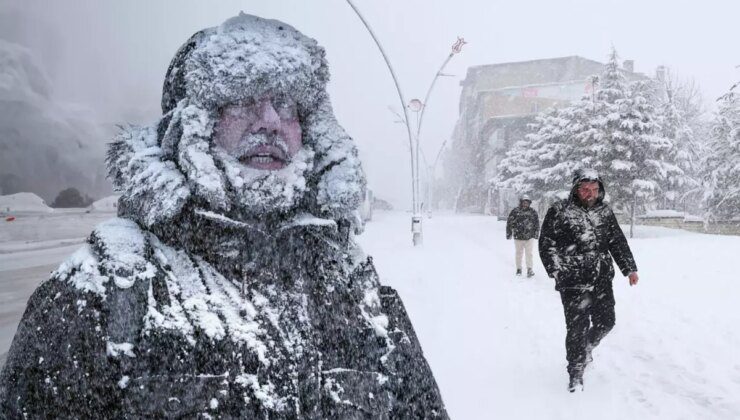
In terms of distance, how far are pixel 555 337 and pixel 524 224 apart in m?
4.13

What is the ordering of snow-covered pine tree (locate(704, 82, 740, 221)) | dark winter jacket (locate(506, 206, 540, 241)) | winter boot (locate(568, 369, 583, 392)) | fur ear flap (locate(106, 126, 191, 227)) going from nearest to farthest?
1. fur ear flap (locate(106, 126, 191, 227))
2. winter boot (locate(568, 369, 583, 392))
3. dark winter jacket (locate(506, 206, 540, 241))
4. snow-covered pine tree (locate(704, 82, 740, 221))

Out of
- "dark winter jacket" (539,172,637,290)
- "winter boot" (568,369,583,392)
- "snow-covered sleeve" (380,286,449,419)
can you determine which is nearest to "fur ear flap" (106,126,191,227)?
"snow-covered sleeve" (380,286,449,419)

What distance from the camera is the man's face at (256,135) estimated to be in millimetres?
1271

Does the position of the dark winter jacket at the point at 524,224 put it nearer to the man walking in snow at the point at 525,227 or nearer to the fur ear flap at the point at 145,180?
the man walking in snow at the point at 525,227

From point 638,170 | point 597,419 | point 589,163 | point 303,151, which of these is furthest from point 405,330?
point 638,170

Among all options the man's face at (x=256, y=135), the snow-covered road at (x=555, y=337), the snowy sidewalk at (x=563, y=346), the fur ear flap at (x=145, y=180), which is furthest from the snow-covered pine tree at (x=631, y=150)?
the fur ear flap at (x=145, y=180)

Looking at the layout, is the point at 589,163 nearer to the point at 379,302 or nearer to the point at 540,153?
the point at 540,153

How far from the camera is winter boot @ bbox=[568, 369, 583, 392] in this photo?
382 centimetres

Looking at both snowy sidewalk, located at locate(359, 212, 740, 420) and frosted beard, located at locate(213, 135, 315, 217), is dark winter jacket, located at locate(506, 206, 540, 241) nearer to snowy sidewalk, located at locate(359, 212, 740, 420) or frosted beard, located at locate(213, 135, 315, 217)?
snowy sidewalk, located at locate(359, 212, 740, 420)

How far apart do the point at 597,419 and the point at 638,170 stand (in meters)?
18.4

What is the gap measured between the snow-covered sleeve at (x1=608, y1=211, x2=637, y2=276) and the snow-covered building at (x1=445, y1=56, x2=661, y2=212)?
146 feet

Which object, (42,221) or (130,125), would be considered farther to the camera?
(42,221)

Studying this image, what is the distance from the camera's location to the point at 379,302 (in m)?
1.42

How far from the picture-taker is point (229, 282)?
1246mm
